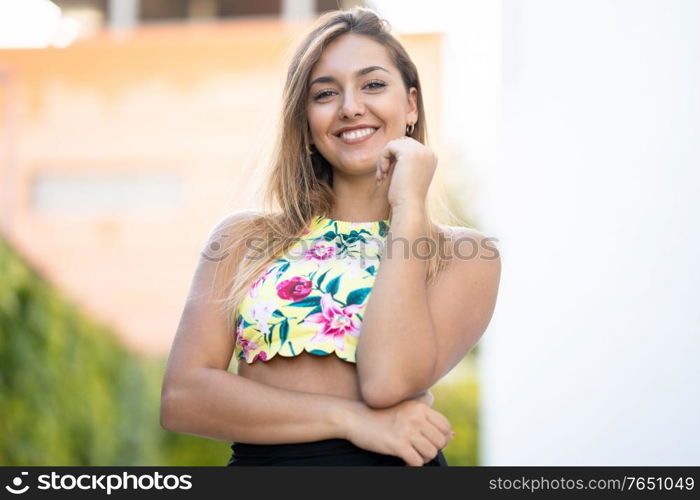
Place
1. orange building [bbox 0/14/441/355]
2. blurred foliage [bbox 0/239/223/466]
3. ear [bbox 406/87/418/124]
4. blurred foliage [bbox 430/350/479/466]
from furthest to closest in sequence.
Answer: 1. orange building [bbox 0/14/441/355]
2. blurred foliage [bbox 430/350/479/466]
3. blurred foliage [bbox 0/239/223/466]
4. ear [bbox 406/87/418/124]

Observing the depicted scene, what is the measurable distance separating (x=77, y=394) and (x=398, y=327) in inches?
162

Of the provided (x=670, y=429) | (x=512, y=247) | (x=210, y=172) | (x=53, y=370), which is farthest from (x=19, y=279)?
(x=670, y=429)

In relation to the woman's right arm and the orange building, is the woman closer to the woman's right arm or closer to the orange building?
the woman's right arm

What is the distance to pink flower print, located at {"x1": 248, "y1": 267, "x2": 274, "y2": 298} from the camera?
1.81 meters

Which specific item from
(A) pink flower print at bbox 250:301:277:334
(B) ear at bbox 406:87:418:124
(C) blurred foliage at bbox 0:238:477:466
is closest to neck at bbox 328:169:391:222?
(B) ear at bbox 406:87:418:124

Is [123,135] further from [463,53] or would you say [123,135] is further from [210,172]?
[463,53]

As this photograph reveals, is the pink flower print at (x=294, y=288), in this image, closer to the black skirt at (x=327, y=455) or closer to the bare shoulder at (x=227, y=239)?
the bare shoulder at (x=227, y=239)

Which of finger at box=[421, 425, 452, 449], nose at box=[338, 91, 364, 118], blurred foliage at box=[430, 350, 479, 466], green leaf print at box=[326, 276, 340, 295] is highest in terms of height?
nose at box=[338, 91, 364, 118]

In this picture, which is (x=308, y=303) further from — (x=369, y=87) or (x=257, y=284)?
(x=369, y=87)

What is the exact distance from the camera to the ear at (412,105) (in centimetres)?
212

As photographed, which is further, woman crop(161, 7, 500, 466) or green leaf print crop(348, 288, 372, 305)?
green leaf print crop(348, 288, 372, 305)

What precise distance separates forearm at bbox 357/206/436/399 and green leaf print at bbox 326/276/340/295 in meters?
0.10
